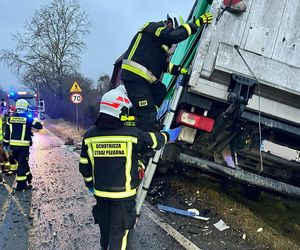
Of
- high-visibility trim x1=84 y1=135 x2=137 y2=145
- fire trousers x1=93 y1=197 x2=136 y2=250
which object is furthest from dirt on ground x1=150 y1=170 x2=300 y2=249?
high-visibility trim x1=84 y1=135 x2=137 y2=145

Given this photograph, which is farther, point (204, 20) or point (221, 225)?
point (221, 225)

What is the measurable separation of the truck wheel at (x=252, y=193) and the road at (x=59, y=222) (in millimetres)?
1757

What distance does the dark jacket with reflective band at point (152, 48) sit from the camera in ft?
12.7

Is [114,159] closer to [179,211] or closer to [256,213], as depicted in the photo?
[179,211]

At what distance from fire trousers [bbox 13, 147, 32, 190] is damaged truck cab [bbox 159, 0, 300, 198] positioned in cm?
300

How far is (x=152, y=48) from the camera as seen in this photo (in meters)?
4.04

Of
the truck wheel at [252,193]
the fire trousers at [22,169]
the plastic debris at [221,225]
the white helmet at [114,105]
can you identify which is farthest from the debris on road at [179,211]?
the fire trousers at [22,169]

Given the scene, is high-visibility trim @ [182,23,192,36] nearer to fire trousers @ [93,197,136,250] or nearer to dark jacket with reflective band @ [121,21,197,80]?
dark jacket with reflective band @ [121,21,197,80]

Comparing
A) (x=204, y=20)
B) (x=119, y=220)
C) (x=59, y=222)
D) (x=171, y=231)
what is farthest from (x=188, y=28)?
(x=59, y=222)

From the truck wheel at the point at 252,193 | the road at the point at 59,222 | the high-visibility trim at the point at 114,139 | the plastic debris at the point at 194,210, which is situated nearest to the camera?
the high-visibility trim at the point at 114,139

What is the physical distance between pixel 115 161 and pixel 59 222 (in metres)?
1.93

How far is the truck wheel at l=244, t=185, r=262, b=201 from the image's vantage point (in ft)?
17.9

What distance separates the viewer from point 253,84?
3.65 meters

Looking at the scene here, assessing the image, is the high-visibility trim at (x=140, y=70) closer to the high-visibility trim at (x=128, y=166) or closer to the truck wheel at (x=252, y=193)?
the high-visibility trim at (x=128, y=166)
